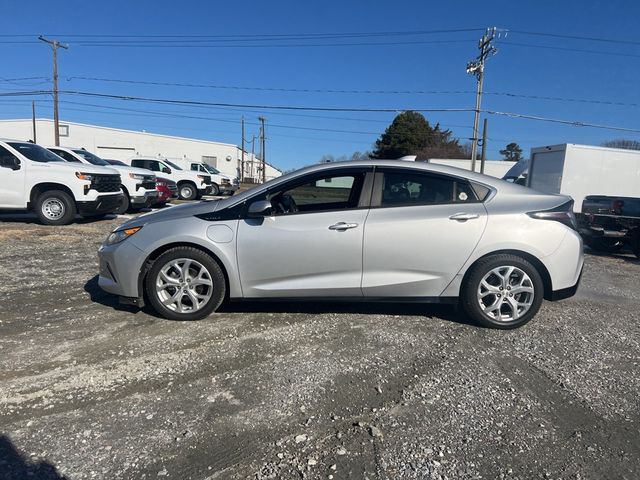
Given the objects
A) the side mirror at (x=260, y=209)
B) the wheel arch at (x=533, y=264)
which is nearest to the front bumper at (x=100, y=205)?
the side mirror at (x=260, y=209)

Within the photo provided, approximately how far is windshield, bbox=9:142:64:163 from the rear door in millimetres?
9438

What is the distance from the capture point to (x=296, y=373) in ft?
10.7

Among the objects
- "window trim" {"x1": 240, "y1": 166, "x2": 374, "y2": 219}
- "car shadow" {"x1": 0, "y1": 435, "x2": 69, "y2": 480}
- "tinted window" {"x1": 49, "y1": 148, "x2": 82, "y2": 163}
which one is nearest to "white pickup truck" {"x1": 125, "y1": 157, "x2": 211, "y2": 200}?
"tinted window" {"x1": 49, "y1": 148, "x2": 82, "y2": 163}

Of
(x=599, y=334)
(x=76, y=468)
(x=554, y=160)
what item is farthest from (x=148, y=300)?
(x=554, y=160)

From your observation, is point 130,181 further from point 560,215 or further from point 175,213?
point 560,215

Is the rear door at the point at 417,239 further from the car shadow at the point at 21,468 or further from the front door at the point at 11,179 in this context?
the front door at the point at 11,179

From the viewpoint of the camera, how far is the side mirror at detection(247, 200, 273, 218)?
13.2 feet

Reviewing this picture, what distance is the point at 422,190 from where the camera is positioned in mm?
4219

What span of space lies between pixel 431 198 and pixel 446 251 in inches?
20.5

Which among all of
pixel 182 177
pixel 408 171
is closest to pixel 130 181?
pixel 182 177

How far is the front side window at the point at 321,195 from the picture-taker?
4.27 metres

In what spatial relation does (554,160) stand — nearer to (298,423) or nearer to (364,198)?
(364,198)

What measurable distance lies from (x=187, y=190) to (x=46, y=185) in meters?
11.5

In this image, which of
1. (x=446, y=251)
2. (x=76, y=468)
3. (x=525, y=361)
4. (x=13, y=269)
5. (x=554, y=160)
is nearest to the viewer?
(x=76, y=468)
